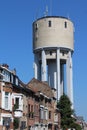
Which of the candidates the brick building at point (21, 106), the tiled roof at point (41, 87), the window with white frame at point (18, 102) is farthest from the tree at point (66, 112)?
the window with white frame at point (18, 102)

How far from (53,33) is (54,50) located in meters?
4.23

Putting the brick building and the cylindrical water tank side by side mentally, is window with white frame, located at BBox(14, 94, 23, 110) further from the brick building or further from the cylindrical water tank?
the cylindrical water tank

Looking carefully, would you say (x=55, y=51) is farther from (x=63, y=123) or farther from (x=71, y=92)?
(x=63, y=123)

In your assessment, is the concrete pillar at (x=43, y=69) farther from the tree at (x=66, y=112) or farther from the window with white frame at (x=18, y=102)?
the window with white frame at (x=18, y=102)

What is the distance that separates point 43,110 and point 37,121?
5.38 metres

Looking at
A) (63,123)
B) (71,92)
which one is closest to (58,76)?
(71,92)

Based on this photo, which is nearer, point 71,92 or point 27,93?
point 27,93

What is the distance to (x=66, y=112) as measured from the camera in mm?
89375

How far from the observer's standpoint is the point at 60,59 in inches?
3976

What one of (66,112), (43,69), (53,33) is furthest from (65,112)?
(53,33)

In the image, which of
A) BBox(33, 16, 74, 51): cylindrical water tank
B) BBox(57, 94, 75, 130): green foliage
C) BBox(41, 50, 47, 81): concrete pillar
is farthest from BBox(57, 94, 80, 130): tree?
BBox(33, 16, 74, 51): cylindrical water tank

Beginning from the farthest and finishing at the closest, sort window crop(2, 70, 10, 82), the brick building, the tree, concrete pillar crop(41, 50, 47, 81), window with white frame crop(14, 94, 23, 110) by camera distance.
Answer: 1. concrete pillar crop(41, 50, 47, 81)
2. the tree
3. window with white frame crop(14, 94, 23, 110)
4. window crop(2, 70, 10, 82)
5. the brick building

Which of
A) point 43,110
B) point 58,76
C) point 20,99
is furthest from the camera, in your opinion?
point 58,76

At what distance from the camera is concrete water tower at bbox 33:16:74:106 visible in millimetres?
99188
